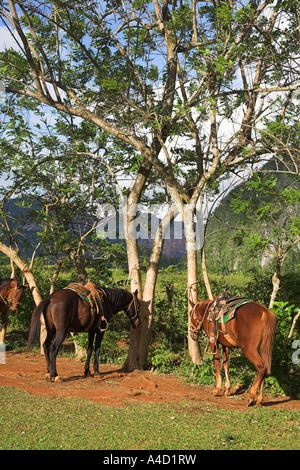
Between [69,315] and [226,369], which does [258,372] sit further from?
[69,315]

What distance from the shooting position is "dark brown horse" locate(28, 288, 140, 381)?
28.7 feet

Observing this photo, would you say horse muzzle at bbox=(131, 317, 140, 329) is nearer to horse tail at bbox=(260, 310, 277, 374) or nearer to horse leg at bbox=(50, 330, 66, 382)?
horse leg at bbox=(50, 330, 66, 382)

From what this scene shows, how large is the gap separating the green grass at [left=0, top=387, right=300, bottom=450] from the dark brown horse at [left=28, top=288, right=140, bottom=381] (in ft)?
5.61

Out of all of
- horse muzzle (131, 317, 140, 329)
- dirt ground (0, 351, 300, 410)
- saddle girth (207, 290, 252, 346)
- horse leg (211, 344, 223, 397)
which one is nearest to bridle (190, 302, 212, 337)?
saddle girth (207, 290, 252, 346)

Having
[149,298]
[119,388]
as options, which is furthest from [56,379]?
[149,298]

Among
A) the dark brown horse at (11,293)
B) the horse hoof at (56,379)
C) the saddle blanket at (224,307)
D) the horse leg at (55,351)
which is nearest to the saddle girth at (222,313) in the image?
the saddle blanket at (224,307)

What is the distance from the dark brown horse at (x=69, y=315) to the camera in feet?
28.7

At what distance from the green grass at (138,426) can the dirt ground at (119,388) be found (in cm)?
40

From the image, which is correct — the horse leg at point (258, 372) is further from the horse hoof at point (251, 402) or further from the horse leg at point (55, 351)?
the horse leg at point (55, 351)

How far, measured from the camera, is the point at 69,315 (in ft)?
29.2

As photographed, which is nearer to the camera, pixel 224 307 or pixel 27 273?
pixel 224 307

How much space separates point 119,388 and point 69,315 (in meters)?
1.69
